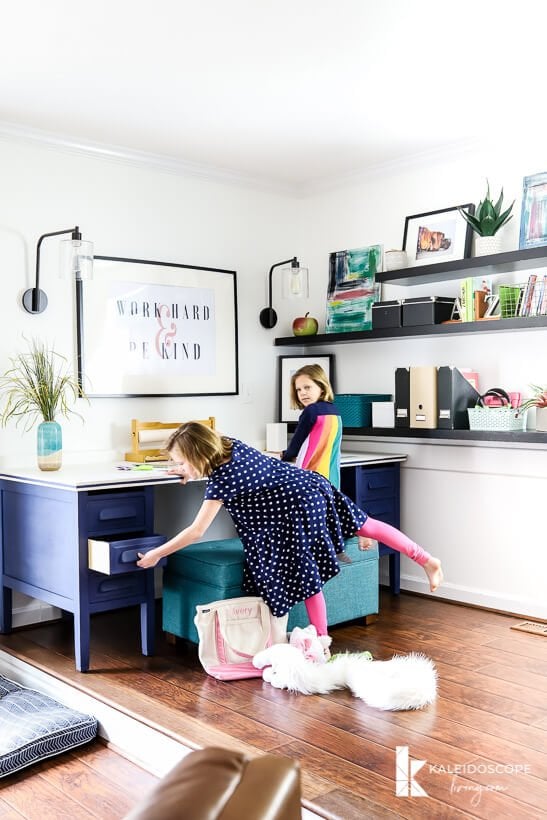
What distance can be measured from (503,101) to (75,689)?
9.93 ft

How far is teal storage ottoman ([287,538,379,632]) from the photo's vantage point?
3615mm

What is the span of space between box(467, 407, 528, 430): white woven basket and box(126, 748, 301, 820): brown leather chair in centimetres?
317

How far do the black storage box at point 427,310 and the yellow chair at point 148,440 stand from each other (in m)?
1.16

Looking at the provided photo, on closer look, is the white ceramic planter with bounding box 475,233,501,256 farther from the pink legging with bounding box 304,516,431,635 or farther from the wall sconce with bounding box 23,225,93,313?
the wall sconce with bounding box 23,225,93,313

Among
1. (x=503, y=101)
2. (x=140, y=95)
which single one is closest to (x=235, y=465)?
(x=140, y=95)

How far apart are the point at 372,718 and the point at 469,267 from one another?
2.22m

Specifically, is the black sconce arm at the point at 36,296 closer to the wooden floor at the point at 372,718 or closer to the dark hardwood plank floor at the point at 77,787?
the wooden floor at the point at 372,718

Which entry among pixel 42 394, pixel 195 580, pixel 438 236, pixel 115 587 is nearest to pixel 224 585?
pixel 195 580

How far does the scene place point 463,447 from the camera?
423cm

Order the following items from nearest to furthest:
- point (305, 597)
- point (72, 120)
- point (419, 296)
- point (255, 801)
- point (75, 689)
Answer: point (255, 801), point (75, 689), point (305, 597), point (72, 120), point (419, 296)

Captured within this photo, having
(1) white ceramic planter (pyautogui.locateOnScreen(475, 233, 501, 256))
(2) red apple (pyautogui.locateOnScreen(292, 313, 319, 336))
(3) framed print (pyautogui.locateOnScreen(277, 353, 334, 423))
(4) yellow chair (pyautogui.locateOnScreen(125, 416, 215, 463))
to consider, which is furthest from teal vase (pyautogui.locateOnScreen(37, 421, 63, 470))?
(1) white ceramic planter (pyautogui.locateOnScreen(475, 233, 501, 256))

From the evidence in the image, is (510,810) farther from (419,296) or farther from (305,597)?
(419,296)

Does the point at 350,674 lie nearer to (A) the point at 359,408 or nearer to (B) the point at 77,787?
(B) the point at 77,787

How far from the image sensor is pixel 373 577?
3803 millimetres
